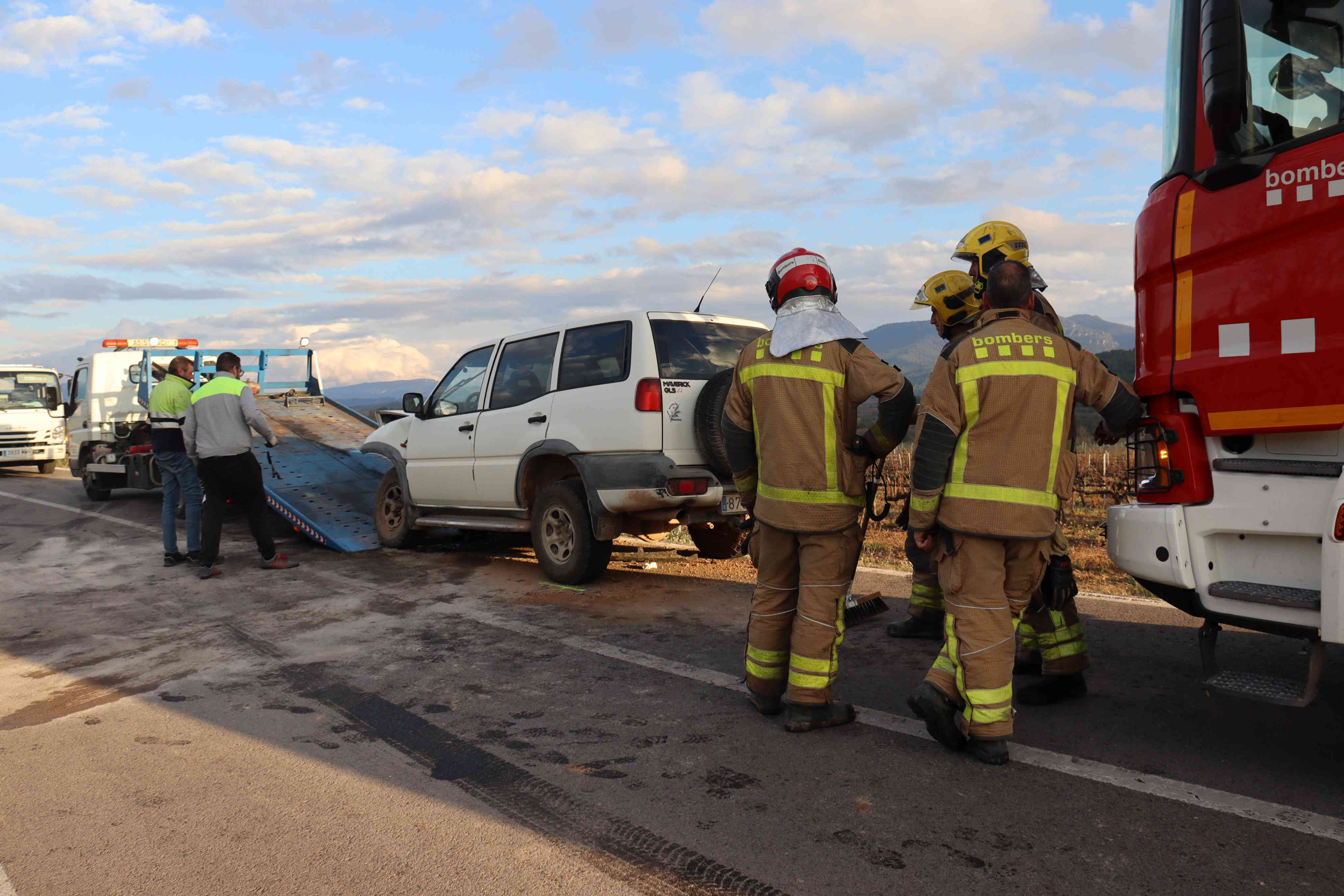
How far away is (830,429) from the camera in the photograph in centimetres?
379

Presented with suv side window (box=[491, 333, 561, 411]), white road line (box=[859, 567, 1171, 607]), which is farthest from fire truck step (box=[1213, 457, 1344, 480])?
suv side window (box=[491, 333, 561, 411])

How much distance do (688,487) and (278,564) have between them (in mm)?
4190

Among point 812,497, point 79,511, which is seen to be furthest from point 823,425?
point 79,511

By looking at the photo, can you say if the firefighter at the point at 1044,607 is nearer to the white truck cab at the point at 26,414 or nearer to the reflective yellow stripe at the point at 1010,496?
the reflective yellow stripe at the point at 1010,496

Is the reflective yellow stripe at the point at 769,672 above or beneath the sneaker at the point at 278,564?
above

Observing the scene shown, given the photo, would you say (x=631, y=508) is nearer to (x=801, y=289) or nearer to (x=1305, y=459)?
(x=801, y=289)

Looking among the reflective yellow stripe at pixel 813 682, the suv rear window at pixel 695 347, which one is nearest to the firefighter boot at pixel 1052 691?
the reflective yellow stripe at pixel 813 682

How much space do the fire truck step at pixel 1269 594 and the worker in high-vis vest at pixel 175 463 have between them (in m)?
8.00

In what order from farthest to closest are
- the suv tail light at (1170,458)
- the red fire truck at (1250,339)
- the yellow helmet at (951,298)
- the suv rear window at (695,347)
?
the suv rear window at (695,347) → the yellow helmet at (951,298) → the suv tail light at (1170,458) → the red fire truck at (1250,339)

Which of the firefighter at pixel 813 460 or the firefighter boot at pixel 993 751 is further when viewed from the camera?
the firefighter at pixel 813 460

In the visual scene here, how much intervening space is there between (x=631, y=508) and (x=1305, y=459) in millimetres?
4012

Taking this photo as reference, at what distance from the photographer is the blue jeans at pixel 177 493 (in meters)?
8.34

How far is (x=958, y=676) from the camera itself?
345 cm

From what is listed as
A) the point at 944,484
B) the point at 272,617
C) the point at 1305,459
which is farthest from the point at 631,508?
the point at 1305,459
